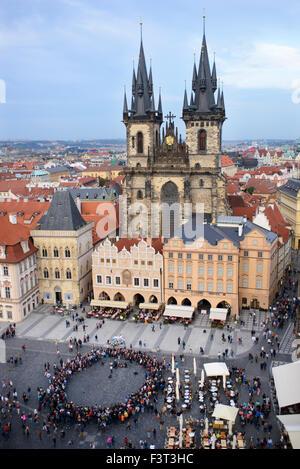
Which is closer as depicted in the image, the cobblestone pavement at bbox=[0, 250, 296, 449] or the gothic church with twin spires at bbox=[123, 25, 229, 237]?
the cobblestone pavement at bbox=[0, 250, 296, 449]

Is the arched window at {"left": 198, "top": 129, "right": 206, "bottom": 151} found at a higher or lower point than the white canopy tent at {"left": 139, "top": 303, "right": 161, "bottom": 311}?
higher

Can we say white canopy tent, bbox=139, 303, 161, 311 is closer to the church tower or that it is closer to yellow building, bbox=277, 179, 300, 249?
the church tower

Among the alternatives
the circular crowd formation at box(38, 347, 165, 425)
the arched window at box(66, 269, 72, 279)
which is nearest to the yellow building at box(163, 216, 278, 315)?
the circular crowd formation at box(38, 347, 165, 425)

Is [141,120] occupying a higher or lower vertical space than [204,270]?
higher

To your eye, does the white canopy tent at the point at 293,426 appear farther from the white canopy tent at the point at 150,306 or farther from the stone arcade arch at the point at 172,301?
the stone arcade arch at the point at 172,301

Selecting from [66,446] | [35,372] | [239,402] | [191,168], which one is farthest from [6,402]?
[191,168]

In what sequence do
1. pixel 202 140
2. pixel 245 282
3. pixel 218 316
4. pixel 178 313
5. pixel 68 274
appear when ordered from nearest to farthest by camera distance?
pixel 218 316, pixel 178 313, pixel 245 282, pixel 68 274, pixel 202 140

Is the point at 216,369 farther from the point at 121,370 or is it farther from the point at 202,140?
the point at 202,140

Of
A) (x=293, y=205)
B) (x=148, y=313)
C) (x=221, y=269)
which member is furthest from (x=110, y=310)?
(x=293, y=205)
